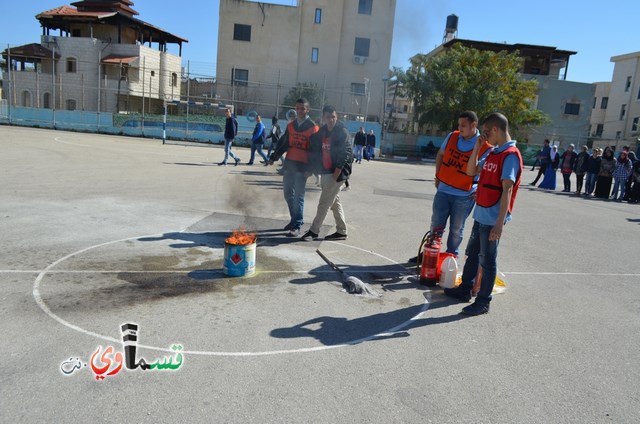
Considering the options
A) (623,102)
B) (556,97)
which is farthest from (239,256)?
A: (623,102)

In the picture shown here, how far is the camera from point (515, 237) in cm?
894

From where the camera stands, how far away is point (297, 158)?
24.6 feet

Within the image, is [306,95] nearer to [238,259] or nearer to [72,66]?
[72,66]

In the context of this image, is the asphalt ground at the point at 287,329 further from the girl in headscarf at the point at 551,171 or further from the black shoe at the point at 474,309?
the girl in headscarf at the point at 551,171

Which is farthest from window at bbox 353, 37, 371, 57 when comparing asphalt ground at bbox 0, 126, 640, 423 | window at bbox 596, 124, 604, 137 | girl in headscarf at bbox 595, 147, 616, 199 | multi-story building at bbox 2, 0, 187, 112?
asphalt ground at bbox 0, 126, 640, 423

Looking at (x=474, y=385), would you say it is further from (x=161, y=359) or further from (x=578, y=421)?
(x=161, y=359)

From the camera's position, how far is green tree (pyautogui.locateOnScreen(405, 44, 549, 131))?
3397 centimetres

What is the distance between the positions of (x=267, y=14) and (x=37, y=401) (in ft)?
136

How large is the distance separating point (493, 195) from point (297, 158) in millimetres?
3595

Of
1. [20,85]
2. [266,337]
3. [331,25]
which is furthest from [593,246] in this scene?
[20,85]

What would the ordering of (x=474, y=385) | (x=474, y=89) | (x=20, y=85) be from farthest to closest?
(x=20, y=85), (x=474, y=89), (x=474, y=385)

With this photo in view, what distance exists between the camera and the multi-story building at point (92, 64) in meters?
37.5

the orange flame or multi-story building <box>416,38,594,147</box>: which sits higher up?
multi-story building <box>416,38,594,147</box>

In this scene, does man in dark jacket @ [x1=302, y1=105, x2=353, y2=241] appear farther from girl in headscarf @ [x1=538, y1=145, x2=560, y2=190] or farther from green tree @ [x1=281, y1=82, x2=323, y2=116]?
green tree @ [x1=281, y1=82, x2=323, y2=116]
